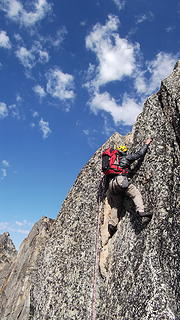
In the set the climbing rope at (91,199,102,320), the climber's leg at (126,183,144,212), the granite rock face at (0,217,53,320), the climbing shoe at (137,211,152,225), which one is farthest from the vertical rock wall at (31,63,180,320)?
the granite rock face at (0,217,53,320)

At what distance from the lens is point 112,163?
13.6 metres

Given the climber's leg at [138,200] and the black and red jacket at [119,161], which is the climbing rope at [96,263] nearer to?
the black and red jacket at [119,161]

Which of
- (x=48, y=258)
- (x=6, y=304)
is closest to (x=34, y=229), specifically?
(x=6, y=304)

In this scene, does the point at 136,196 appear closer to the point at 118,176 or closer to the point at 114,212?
the point at 118,176

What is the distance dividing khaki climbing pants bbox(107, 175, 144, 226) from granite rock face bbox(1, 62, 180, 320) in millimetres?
316

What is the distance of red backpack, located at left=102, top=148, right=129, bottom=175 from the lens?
1346 cm

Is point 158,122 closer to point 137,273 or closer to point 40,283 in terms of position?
point 137,273

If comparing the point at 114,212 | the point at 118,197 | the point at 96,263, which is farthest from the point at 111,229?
the point at 96,263

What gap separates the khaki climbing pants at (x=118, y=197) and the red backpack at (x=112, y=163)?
0.43 metres

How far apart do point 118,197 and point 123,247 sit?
2253 mm

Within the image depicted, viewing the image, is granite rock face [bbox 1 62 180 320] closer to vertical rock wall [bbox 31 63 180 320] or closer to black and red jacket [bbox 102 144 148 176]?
vertical rock wall [bbox 31 63 180 320]

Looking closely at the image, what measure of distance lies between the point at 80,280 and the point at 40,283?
117 inches

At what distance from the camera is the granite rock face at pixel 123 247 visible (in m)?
10.5

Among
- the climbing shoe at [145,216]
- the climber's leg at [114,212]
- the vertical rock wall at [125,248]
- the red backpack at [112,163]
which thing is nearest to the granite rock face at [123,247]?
the vertical rock wall at [125,248]
